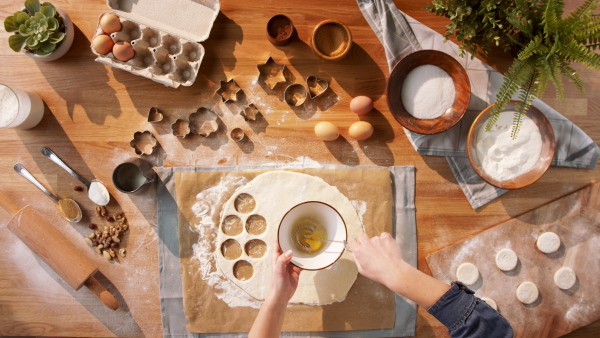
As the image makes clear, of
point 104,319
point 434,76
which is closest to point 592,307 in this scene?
point 434,76

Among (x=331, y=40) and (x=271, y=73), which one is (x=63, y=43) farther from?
(x=331, y=40)

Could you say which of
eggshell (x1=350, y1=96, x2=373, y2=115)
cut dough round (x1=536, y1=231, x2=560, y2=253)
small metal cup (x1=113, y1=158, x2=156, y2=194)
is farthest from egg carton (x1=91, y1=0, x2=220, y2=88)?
cut dough round (x1=536, y1=231, x2=560, y2=253)

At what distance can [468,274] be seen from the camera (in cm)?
122

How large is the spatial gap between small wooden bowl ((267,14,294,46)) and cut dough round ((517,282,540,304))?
118 centimetres

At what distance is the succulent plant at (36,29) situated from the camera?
1.19 m

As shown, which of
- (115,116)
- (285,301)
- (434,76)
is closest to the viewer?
(285,301)

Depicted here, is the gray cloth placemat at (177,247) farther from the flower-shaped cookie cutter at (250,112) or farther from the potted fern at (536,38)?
the potted fern at (536,38)

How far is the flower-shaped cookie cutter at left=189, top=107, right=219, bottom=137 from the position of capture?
1259 millimetres

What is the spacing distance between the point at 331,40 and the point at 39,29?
3.22ft

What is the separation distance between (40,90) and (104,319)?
86 centimetres

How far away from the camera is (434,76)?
1170 mm

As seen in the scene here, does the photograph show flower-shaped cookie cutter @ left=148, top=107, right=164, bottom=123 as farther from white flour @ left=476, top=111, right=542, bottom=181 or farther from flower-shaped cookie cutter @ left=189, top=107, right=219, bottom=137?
white flour @ left=476, top=111, right=542, bottom=181

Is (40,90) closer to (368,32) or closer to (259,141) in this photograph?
(259,141)

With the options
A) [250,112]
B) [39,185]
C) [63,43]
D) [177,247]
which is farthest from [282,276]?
[63,43]
